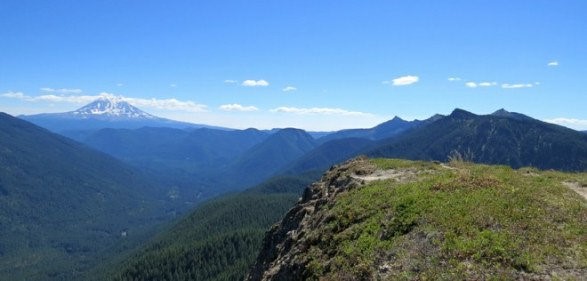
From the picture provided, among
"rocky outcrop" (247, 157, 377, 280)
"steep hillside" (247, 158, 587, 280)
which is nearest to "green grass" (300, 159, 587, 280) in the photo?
"steep hillside" (247, 158, 587, 280)

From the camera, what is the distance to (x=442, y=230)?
24.5m

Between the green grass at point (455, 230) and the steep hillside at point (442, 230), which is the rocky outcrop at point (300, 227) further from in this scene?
the green grass at point (455, 230)

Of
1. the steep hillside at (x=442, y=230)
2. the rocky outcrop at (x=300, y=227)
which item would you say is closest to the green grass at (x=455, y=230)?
the steep hillside at (x=442, y=230)

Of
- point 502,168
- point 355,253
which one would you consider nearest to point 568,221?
point 355,253

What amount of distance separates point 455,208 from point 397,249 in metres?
4.94

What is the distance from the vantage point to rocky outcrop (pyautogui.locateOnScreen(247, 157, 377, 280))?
3078cm

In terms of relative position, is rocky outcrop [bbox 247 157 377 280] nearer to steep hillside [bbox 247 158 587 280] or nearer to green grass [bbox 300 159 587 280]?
steep hillside [bbox 247 158 587 280]

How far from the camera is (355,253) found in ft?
82.8

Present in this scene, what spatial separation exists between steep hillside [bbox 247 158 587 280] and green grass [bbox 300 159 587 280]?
55mm

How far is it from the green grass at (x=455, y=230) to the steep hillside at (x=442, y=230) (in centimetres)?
5

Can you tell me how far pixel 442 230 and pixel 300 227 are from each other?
1416cm

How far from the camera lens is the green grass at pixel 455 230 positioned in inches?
837

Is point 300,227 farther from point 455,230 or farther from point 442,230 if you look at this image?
point 455,230

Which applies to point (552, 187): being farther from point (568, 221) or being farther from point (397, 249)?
point (397, 249)
